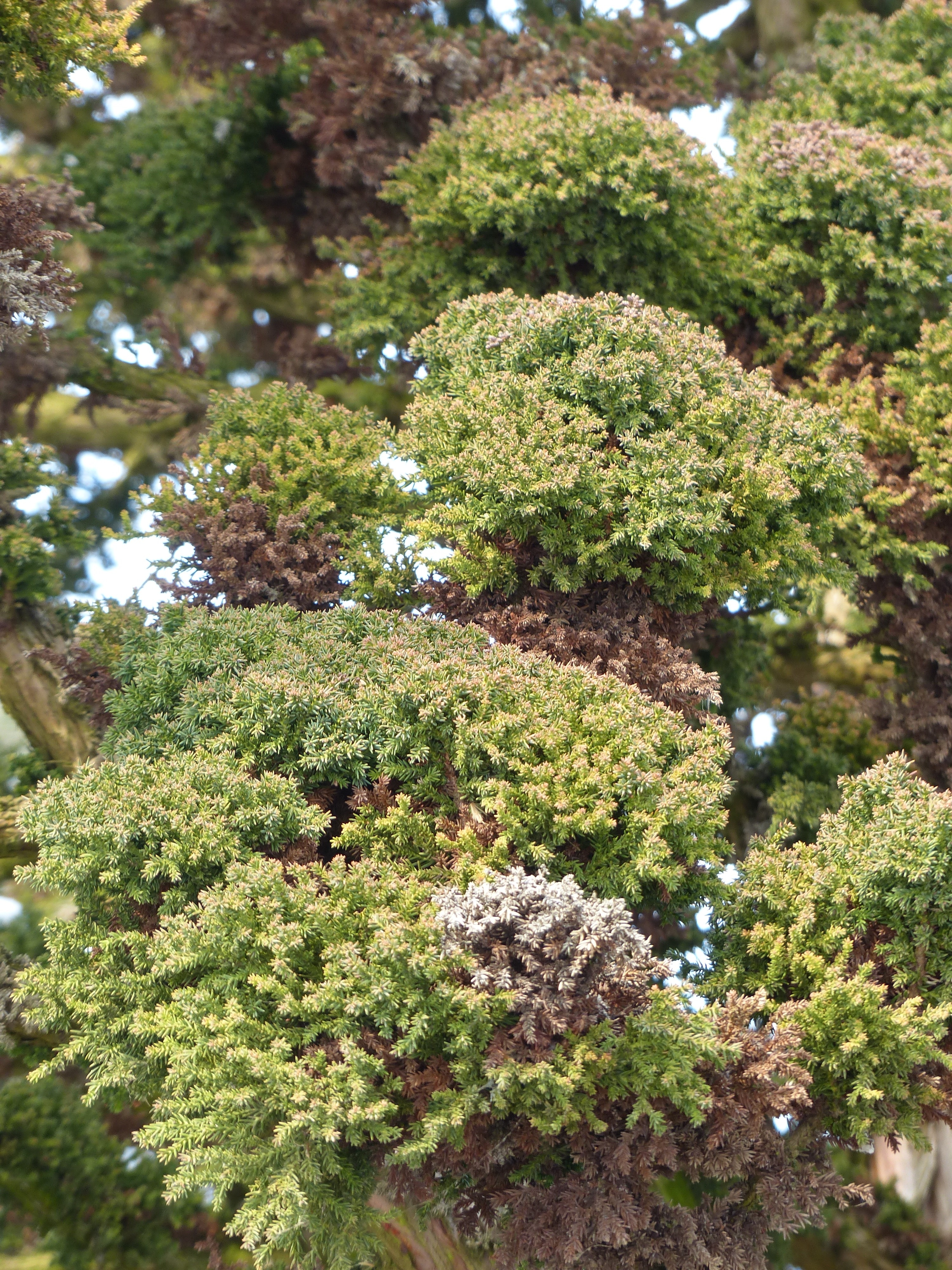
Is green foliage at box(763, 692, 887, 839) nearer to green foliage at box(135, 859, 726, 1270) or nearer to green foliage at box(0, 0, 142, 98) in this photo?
green foliage at box(135, 859, 726, 1270)

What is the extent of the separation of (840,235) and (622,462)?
3517 millimetres

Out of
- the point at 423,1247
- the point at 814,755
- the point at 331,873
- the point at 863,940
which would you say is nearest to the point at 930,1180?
the point at 814,755

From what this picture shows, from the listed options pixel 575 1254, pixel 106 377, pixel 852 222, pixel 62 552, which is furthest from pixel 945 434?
pixel 62 552

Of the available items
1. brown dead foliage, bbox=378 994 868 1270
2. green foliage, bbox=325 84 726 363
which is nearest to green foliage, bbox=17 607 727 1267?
brown dead foliage, bbox=378 994 868 1270

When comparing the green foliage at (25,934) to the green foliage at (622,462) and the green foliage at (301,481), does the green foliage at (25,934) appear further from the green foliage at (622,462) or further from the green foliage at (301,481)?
the green foliage at (622,462)

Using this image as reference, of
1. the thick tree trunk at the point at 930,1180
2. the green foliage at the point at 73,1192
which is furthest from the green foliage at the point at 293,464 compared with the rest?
the thick tree trunk at the point at 930,1180

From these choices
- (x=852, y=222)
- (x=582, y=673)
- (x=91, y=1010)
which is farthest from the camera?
(x=852, y=222)

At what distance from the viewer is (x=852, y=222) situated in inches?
360

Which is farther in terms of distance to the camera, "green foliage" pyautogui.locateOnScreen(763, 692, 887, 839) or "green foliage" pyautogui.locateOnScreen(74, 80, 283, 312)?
"green foliage" pyautogui.locateOnScreen(74, 80, 283, 312)

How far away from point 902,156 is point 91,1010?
898cm

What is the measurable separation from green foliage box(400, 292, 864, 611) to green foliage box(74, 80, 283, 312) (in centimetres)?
633

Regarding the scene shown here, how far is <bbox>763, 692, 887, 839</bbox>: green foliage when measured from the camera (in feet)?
30.8

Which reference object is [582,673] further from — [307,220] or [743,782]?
[307,220]

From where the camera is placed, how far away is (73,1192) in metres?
10.0
